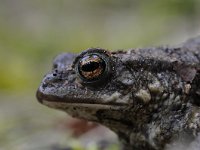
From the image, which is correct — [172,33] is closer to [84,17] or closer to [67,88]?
[84,17]

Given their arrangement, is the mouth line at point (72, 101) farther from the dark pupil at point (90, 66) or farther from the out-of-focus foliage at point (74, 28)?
the out-of-focus foliage at point (74, 28)

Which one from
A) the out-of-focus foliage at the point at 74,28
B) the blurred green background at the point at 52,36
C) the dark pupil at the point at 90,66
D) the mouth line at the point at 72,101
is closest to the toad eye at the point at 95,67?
the dark pupil at the point at 90,66

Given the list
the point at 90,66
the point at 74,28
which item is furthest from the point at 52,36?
the point at 90,66

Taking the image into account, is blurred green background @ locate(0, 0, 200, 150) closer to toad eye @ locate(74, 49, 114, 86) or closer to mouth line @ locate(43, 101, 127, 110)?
mouth line @ locate(43, 101, 127, 110)

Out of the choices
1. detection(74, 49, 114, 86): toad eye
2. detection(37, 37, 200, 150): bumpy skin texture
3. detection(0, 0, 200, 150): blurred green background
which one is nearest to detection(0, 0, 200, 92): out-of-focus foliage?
detection(0, 0, 200, 150): blurred green background

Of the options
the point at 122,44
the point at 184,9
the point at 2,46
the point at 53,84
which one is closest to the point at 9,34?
the point at 2,46

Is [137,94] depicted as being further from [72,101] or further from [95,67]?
[72,101]
